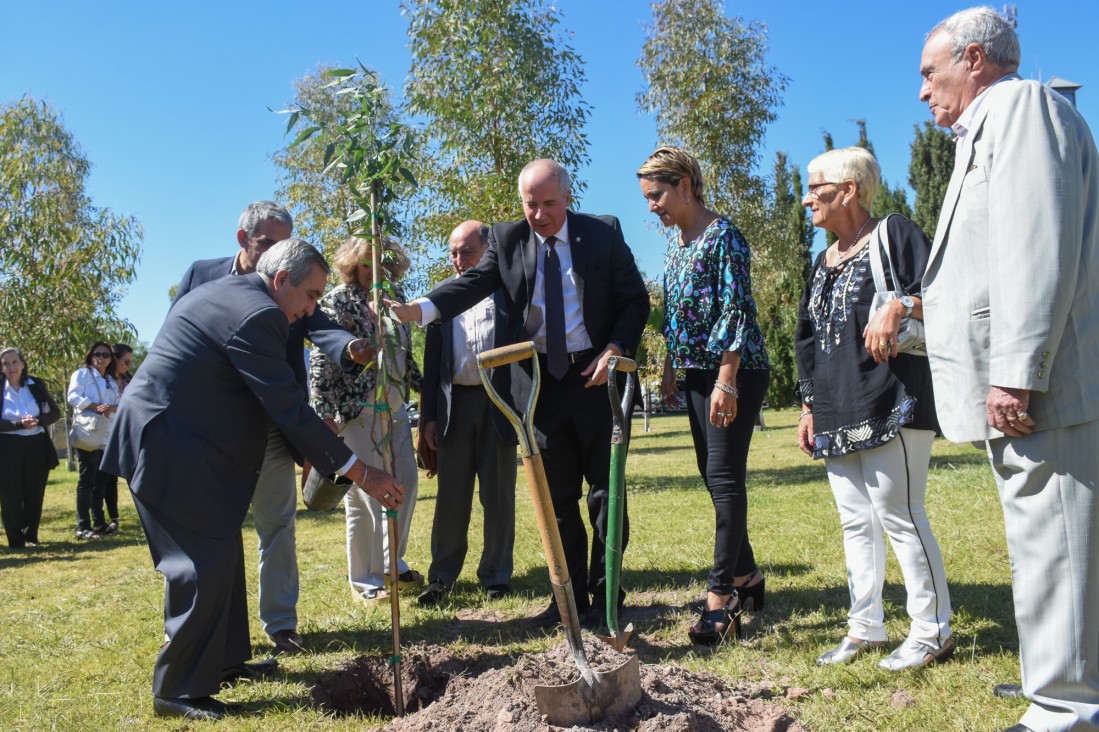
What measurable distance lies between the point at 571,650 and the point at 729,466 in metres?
1.41

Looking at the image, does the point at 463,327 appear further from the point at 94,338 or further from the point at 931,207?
the point at 931,207

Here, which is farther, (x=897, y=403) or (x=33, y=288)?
(x=33, y=288)

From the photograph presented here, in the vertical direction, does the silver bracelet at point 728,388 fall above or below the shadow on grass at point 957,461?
above

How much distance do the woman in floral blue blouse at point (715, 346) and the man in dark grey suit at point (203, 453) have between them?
5.08 ft

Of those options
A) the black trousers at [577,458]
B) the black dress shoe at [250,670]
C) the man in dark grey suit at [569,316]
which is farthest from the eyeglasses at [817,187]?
the black dress shoe at [250,670]

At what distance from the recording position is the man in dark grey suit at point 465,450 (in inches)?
211

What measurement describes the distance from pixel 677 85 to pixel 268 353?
1267cm

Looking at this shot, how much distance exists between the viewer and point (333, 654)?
165 inches

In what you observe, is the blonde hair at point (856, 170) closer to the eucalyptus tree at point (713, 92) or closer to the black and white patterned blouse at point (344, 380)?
the black and white patterned blouse at point (344, 380)

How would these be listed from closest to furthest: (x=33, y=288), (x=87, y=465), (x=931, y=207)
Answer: (x=87, y=465) < (x=33, y=288) < (x=931, y=207)

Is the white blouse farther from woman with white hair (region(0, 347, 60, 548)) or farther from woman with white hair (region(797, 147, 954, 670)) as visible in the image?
woman with white hair (region(797, 147, 954, 670))

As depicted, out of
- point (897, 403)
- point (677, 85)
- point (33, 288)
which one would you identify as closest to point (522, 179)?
point (897, 403)

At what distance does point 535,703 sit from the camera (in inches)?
108

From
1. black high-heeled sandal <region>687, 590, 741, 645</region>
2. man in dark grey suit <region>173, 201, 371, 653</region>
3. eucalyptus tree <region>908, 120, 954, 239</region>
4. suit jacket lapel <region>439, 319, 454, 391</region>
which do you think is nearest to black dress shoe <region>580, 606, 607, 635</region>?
black high-heeled sandal <region>687, 590, 741, 645</region>
